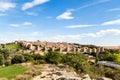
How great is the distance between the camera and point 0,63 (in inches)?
2012

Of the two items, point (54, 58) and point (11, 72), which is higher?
point (11, 72)

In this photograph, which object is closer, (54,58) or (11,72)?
(11,72)

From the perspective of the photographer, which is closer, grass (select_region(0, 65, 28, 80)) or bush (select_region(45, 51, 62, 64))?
grass (select_region(0, 65, 28, 80))

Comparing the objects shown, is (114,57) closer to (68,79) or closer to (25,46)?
(68,79)

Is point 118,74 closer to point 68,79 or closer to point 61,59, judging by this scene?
point 68,79

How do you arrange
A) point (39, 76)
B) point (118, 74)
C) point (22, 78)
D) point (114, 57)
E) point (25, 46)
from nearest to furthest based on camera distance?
point (22, 78) → point (39, 76) → point (118, 74) → point (114, 57) → point (25, 46)

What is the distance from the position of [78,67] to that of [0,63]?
85.8ft

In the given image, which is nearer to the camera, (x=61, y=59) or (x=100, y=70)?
Result: (x=100, y=70)

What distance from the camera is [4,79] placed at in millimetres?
17359

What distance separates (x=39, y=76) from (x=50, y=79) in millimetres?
1555

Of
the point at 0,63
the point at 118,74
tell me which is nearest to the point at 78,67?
the point at 118,74

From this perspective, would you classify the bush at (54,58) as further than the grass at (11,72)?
Yes

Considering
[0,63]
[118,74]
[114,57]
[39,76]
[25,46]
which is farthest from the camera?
[25,46]

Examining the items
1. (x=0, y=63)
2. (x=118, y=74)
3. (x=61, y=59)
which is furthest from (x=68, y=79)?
(x=0, y=63)
